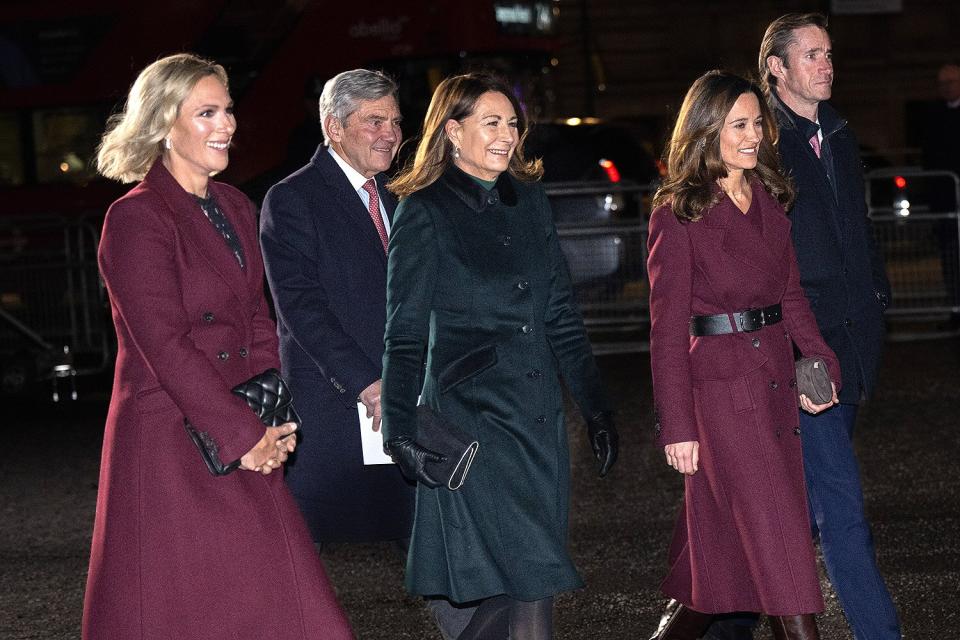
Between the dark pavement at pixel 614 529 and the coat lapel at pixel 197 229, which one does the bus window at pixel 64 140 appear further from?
the coat lapel at pixel 197 229

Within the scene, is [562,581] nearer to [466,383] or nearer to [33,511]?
[466,383]

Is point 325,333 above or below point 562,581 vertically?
above

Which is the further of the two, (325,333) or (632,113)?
(632,113)

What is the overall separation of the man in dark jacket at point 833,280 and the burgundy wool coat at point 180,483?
1.62 metres

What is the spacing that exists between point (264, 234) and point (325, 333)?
1.31 feet

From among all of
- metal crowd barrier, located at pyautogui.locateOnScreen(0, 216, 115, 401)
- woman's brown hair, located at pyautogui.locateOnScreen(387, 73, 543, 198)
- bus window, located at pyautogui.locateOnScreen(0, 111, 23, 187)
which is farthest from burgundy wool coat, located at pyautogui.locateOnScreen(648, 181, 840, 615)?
bus window, located at pyautogui.locateOnScreen(0, 111, 23, 187)

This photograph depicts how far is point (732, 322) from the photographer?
4.45 metres

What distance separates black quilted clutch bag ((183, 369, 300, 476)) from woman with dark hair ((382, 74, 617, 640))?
332mm

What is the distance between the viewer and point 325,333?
4.58 m

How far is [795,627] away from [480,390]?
1086 millimetres

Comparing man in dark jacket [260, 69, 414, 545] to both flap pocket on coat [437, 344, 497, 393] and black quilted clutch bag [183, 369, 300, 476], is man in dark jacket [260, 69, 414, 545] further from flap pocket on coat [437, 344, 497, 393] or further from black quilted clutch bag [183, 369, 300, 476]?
black quilted clutch bag [183, 369, 300, 476]

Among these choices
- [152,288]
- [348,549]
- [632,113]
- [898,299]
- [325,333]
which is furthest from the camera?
[632,113]

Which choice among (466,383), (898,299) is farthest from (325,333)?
(898,299)

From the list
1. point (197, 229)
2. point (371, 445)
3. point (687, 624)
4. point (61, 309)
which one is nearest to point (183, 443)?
point (197, 229)
